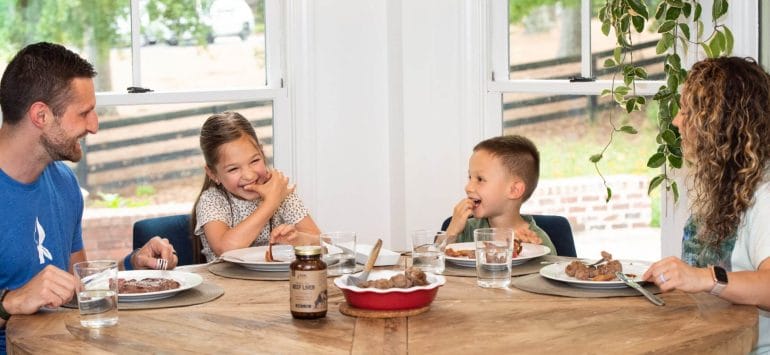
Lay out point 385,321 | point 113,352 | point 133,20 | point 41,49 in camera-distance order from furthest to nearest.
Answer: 1. point 133,20
2. point 41,49
3. point 385,321
4. point 113,352

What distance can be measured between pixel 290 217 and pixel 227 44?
2.78 feet

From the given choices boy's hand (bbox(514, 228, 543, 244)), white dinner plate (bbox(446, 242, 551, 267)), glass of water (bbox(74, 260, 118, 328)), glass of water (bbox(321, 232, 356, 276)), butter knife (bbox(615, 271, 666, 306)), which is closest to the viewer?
glass of water (bbox(74, 260, 118, 328))

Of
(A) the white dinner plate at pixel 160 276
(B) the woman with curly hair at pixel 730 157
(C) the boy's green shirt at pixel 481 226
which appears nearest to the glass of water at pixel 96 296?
(A) the white dinner plate at pixel 160 276

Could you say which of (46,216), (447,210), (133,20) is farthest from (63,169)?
(447,210)

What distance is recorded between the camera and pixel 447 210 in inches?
155

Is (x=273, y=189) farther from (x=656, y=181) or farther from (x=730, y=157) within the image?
(x=730, y=157)

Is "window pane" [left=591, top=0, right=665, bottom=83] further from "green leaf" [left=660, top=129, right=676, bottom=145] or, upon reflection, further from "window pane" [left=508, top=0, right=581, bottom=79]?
"green leaf" [left=660, top=129, right=676, bottom=145]

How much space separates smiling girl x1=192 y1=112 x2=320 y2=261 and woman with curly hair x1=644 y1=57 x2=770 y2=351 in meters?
1.10

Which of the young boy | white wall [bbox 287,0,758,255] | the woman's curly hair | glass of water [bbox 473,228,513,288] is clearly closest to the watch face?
the woman's curly hair

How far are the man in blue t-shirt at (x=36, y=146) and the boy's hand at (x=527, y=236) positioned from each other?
90cm

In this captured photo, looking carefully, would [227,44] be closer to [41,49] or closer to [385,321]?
[41,49]

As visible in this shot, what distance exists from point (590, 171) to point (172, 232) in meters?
1.42

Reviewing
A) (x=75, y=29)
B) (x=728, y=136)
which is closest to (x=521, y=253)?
(x=728, y=136)

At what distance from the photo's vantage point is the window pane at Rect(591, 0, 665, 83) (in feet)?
11.2
